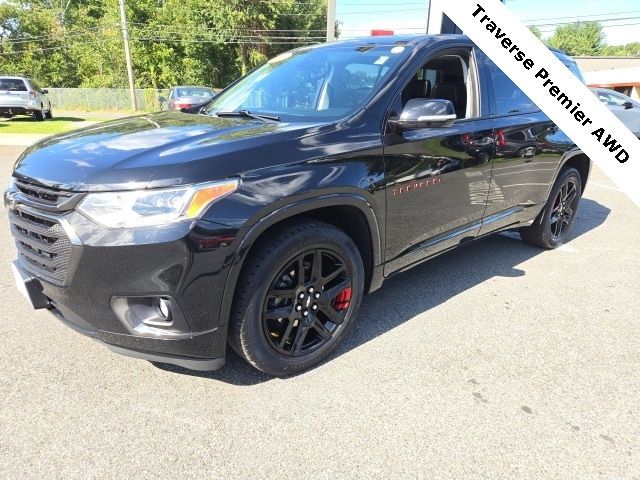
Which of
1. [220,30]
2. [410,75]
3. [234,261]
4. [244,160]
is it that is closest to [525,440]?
[234,261]

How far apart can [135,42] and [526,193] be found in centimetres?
4307

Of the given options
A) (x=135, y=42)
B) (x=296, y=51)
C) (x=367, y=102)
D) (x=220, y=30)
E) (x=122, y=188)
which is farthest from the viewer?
(x=135, y=42)

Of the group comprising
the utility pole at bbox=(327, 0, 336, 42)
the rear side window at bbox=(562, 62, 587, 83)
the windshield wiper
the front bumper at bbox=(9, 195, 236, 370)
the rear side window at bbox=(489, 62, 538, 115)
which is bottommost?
the front bumper at bbox=(9, 195, 236, 370)

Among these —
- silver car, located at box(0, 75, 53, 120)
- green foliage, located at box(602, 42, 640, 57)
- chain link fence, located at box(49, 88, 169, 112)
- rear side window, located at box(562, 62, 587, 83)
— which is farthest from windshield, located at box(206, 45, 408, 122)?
green foliage, located at box(602, 42, 640, 57)

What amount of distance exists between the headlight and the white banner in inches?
105

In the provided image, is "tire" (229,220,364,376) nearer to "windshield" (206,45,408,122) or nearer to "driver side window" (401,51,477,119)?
"windshield" (206,45,408,122)

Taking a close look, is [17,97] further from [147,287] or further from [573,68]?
[147,287]

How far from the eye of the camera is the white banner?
3.59 m

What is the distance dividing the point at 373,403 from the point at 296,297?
0.67 m

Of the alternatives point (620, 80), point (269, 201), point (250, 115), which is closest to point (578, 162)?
point (250, 115)

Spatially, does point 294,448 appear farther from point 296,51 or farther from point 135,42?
point 135,42

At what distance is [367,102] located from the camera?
2.74 meters

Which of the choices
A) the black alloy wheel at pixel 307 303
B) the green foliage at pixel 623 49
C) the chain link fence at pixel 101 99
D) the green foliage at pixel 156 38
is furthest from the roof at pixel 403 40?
the green foliage at pixel 623 49

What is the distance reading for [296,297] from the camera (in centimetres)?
252
